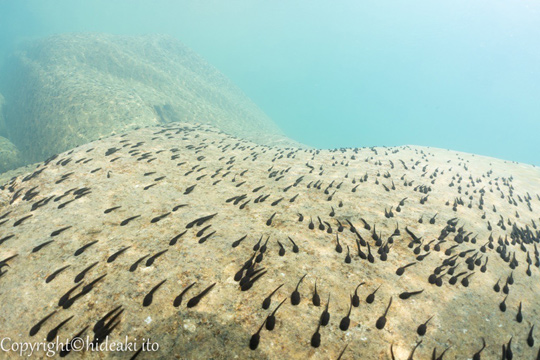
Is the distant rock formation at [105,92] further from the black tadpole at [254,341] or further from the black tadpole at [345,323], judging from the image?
the black tadpole at [345,323]

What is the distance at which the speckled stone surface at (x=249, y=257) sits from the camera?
4.04m

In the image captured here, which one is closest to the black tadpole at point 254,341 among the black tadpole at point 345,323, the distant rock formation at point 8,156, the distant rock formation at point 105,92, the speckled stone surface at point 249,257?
the speckled stone surface at point 249,257

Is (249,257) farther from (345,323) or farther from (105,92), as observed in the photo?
(105,92)

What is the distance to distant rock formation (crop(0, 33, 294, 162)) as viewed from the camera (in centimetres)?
2527

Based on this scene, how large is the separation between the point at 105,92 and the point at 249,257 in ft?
108

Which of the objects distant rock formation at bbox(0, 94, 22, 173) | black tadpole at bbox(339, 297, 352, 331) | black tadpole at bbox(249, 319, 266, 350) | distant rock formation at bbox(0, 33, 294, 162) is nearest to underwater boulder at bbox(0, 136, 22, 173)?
distant rock formation at bbox(0, 94, 22, 173)

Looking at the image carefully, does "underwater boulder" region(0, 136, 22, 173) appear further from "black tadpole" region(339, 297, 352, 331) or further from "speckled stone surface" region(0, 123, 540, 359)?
"black tadpole" region(339, 297, 352, 331)

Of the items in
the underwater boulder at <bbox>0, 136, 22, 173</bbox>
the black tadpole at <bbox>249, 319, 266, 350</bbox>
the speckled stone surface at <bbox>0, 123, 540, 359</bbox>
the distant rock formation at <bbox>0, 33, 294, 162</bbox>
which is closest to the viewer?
the black tadpole at <bbox>249, 319, 266, 350</bbox>

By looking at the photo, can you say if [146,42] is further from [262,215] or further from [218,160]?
[262,215]

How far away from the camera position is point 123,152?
12.9 meters

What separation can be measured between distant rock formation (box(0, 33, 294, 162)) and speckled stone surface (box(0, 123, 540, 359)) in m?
17.0

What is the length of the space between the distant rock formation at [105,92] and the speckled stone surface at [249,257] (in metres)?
17.0

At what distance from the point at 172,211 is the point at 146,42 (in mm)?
56251

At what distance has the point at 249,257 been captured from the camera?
5730 millimetres
